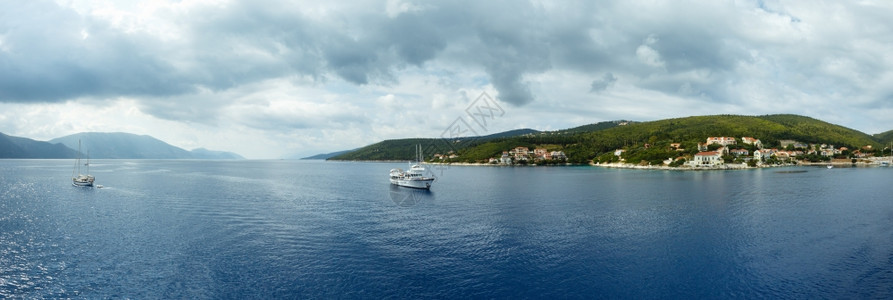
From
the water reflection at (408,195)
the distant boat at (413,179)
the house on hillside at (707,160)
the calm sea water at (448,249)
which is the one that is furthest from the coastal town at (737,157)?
the calm sea water at (448,249)

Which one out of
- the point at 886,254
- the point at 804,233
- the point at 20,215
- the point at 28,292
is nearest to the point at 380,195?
the point at 20,215

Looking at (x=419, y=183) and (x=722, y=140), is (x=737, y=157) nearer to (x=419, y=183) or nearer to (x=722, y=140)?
(x=722, y=140)

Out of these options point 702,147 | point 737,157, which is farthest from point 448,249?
point 702,147

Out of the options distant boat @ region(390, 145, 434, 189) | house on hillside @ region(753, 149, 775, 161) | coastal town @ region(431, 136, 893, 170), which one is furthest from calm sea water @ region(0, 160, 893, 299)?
house on hillside @ region(753, 149, 775, 161)

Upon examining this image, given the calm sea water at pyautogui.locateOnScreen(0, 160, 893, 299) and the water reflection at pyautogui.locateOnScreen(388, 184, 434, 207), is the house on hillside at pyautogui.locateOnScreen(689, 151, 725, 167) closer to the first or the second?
the calm sea water at pyautogui.locateOnScreen(0, 160, 893, 299)

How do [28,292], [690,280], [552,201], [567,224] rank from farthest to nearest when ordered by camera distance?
[552,201], [567,224], [690,280], [28,292]

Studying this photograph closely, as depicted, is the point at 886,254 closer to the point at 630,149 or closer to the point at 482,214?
the point at 482,214

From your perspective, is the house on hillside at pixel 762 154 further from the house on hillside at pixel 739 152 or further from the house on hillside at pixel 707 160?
the house on hillside at pixel 707 160
